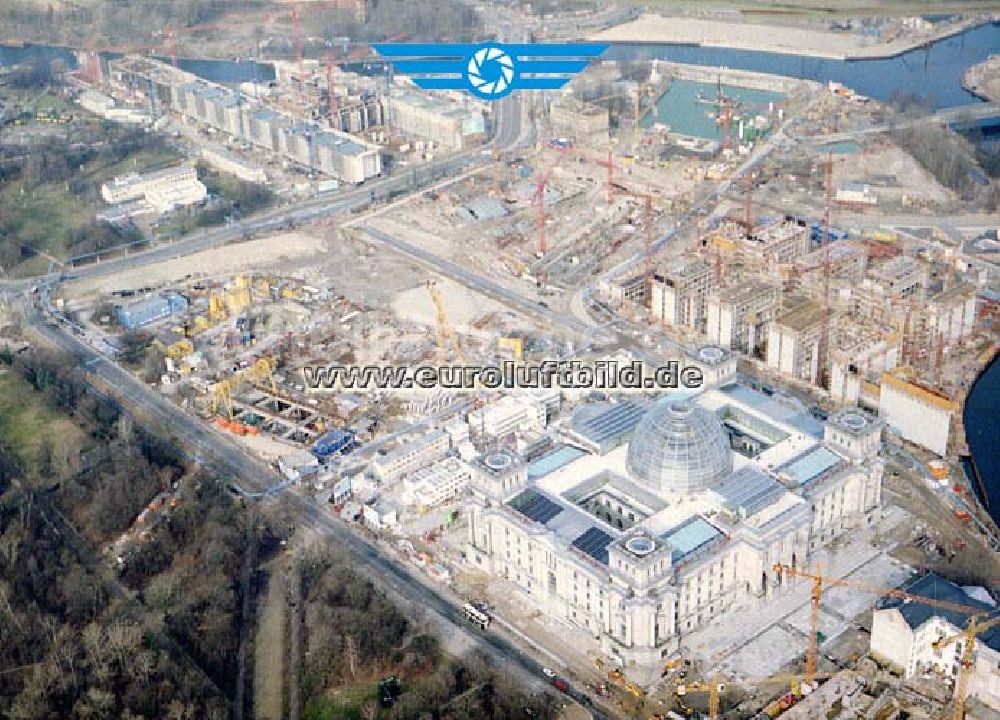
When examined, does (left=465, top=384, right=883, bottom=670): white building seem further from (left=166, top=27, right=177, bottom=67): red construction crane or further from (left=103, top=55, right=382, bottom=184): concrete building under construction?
(left=166, top=27, right=177, bottom=67): red construction crane

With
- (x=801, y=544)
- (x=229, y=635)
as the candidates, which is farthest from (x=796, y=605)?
(x=229, y=635)

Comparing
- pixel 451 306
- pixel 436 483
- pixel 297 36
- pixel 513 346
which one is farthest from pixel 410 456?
pixel 297 36

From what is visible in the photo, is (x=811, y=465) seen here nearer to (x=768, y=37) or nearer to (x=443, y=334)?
(x=443, y=334)

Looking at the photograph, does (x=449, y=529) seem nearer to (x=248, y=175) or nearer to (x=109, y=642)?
(x=109, y=642)

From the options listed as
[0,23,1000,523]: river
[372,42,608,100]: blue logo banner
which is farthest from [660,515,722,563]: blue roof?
[0,23,1000,523]: river

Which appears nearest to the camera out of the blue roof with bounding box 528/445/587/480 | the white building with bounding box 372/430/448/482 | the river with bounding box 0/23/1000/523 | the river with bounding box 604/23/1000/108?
the blue roof with bounding box 528/445/587/480
